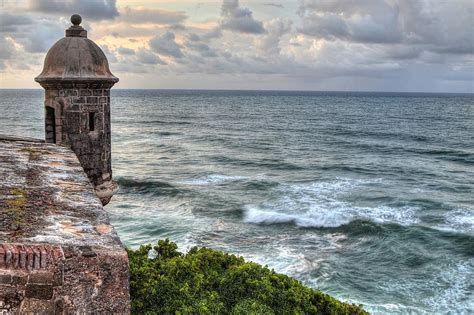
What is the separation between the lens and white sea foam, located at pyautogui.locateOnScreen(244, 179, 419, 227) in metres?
25.5

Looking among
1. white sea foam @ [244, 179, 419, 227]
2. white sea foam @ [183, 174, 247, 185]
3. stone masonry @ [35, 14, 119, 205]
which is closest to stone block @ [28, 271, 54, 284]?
stone masonry @ [35, 14, 119, 205]

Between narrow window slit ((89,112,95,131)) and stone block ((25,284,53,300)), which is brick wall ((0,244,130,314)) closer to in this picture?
stone block ((25,284,53,300))

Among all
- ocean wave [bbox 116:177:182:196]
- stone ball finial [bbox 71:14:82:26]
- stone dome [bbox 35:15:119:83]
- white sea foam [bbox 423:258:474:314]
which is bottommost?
ocean wave [bbox 116:177:182:196]

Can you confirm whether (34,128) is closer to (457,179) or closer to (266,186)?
(266,186)

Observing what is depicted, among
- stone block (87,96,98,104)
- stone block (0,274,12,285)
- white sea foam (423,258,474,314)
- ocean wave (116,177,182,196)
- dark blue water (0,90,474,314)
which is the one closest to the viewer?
stone block (0,274,12,285)

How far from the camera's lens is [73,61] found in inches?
487

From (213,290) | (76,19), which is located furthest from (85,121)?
(213,290)

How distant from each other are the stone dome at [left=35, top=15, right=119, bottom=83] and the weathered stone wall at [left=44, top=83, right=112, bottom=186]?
0.23m

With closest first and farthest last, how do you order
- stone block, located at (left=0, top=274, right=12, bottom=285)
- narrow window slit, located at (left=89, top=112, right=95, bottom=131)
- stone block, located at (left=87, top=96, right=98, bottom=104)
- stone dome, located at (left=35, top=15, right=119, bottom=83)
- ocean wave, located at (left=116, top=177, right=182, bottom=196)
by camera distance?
stone block, located at (left=0, top=274, right=12, bottom=285), stone dome, located at (left=35, top=15, right=119, bottom=83), stone block, located at (left=87, top=96, right=98, bottom=104), narrow window slit, located at (left=89, top=112, right=95, bottom=131), ocean wave, located at (left=116, top=177, right=182, bottom=196)

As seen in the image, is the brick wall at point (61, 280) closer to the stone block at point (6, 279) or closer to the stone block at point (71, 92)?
the stone block at point (6, 279)

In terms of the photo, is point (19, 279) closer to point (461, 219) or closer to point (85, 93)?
point (85, 93)

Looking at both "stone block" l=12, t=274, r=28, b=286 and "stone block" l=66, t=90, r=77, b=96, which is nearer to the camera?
"stone block" l=12, t=274, r=28, b=286

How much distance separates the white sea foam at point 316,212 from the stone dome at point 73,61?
14.7m

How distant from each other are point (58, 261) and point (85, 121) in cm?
794
